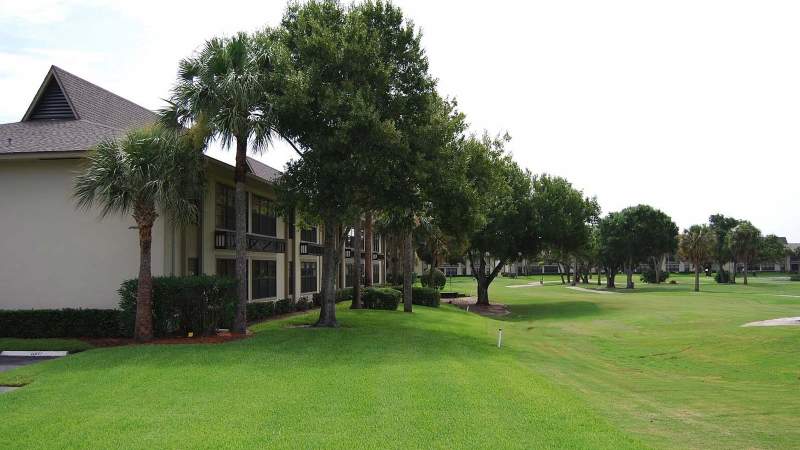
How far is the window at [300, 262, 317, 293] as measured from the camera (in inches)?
1438

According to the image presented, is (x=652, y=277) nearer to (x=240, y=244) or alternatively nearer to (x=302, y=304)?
(x=302, y=304)

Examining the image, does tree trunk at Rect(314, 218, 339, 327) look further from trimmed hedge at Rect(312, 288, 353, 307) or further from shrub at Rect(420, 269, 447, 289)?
shrub at Rect(420, 269, 447, 289)

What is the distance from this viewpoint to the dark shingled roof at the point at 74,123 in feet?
69.4

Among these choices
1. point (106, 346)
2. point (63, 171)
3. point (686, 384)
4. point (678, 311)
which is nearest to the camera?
point (686, 384)

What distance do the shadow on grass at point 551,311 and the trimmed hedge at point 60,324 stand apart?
25946 mm

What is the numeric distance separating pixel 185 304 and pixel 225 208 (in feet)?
23.7

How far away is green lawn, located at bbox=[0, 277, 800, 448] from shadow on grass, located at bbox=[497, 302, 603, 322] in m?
18.6

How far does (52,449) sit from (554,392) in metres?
9.04

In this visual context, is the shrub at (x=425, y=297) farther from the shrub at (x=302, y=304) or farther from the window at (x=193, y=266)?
the window at (x=193, y=266)

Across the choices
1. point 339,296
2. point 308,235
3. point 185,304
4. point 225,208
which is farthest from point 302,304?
point 185,304

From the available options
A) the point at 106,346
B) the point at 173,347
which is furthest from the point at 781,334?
the point at 106,346

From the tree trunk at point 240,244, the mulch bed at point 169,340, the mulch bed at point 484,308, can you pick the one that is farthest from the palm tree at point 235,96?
the mulch bed at point 484,308

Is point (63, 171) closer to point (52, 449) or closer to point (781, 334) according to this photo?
point (52, 449)

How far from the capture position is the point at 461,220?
25.2 metres
